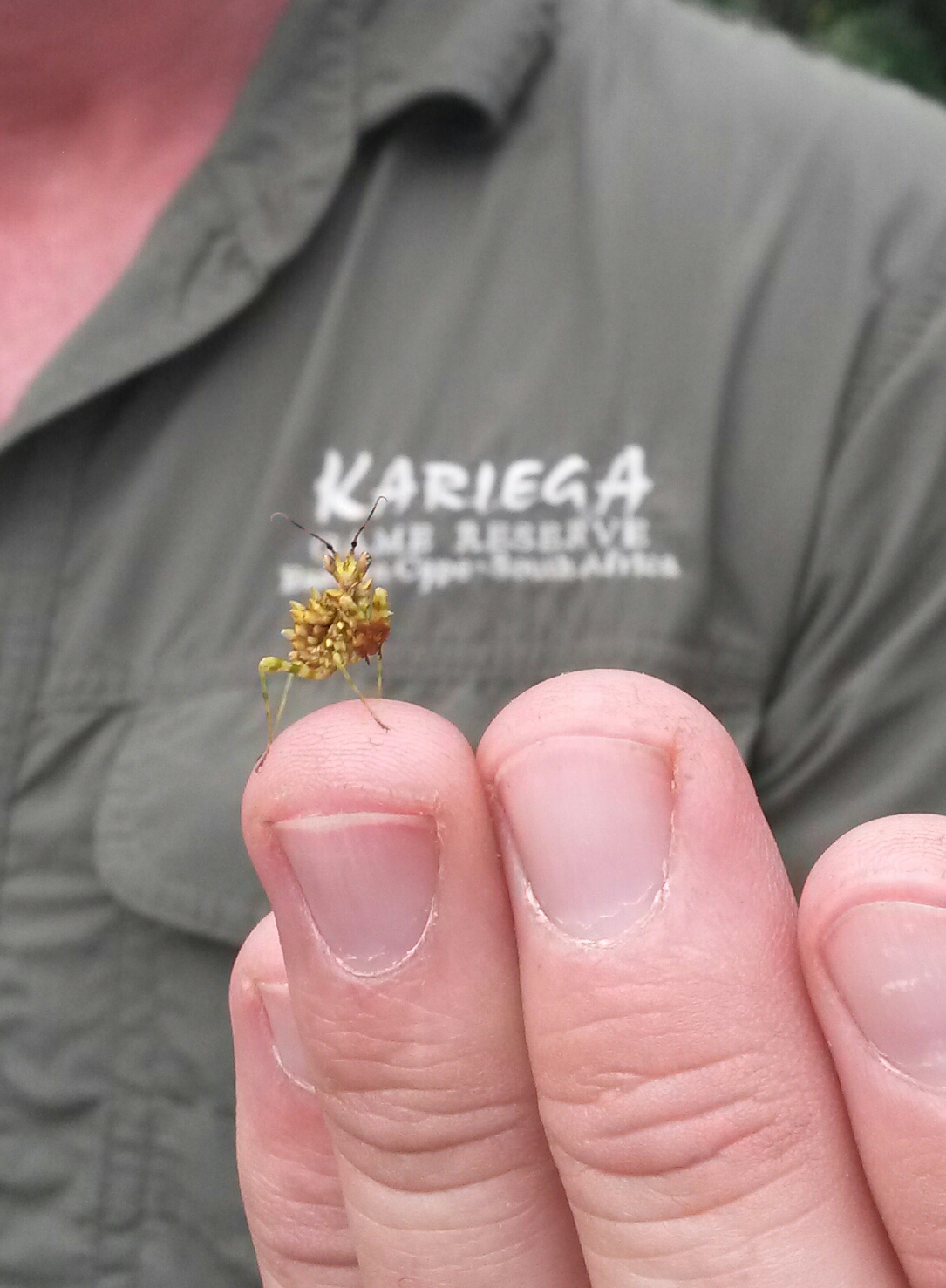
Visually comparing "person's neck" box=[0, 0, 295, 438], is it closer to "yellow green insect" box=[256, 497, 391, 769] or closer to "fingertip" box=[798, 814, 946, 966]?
"yellow green insect" box=[256, 497, 391, 769]

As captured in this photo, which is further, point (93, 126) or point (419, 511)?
point (93, 126)

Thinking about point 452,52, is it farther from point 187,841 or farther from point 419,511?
point 187,841

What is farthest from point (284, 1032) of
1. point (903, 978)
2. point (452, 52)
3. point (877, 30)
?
point (877, 30)

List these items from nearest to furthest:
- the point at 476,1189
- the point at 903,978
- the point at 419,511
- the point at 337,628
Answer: the point at 903,978
the point at 476,1189
the point at 337,628
the point at 419,511

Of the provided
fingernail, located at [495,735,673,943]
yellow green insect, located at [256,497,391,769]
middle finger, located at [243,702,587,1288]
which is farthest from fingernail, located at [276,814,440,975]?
yellow green insect, located at [256,497,391,769]

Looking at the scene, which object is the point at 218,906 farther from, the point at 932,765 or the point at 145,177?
the point at 145,177

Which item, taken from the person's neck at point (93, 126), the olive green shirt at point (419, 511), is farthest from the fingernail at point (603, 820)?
the person's neck at point (93, 126)
